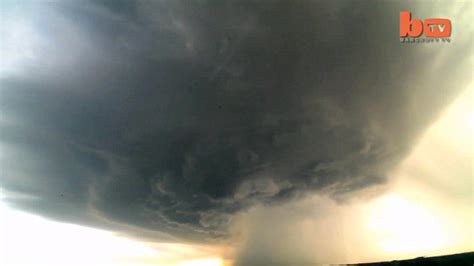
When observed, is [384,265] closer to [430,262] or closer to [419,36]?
[430,262]

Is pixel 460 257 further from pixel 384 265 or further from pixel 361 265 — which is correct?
pixel 361 265

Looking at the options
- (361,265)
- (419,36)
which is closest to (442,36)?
(419,36)

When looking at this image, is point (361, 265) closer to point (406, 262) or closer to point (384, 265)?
point (384, 265)

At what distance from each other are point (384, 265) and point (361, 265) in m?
7.63

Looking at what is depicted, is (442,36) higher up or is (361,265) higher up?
(442,36)

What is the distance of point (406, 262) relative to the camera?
77188 millimetres

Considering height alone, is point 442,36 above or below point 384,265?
above

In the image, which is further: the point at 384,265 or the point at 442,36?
the point at 384,265

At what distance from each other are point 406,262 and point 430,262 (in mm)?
5861

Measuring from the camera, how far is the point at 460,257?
74.0 meters

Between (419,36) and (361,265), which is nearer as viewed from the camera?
(419,36)

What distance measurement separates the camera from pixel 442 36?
49938 millimetres

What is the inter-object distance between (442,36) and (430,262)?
2428 inches

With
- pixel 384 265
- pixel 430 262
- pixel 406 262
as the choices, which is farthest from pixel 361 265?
pixel 430 262
